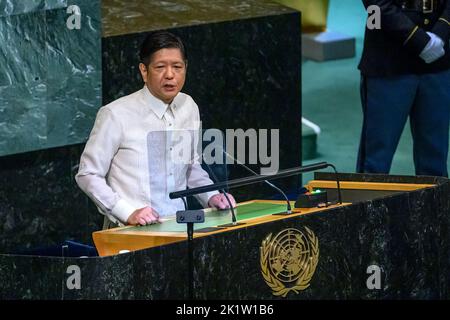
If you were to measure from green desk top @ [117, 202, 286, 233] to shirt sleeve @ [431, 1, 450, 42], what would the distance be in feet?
6.12

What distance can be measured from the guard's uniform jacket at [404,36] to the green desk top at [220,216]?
1.68m

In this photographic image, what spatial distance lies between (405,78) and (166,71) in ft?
6.27

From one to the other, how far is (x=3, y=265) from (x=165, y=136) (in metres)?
1.05

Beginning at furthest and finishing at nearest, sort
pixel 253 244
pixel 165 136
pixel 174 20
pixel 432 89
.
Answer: pixel 174 20, pixel 432 89, pixel 165 136, pixel 253 244

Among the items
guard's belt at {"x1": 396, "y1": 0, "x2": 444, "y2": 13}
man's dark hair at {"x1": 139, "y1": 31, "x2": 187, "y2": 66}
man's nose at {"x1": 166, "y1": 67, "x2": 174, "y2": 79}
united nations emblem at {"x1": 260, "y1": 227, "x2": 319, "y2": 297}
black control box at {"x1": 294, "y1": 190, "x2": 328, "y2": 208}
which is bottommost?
united nations emblem at {"x1": 260, "y1": 227, "x2": 319, "y2": 297}

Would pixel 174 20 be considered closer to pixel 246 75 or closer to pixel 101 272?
pixel 246 75

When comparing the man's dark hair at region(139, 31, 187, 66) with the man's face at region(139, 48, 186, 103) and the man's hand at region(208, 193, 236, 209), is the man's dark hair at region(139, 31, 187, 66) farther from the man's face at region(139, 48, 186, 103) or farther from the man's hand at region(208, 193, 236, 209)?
the man's hand at region(208, 193, 236, 209)

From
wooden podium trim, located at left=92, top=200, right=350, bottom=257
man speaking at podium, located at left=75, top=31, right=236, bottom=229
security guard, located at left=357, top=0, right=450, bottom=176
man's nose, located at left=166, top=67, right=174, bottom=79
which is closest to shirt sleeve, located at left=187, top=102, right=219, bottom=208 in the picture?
man speaking at podium, located at left=75, top=31, right=236, bottom=229

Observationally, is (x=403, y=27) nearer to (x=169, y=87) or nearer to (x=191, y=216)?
(x=169, y=87)

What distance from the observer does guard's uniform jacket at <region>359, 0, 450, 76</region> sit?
7613 mm

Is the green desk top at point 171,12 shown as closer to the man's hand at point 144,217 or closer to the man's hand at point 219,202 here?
the man's hand at point 219,202

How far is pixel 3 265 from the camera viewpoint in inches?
214

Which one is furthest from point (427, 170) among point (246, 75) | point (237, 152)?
point (237, 152)

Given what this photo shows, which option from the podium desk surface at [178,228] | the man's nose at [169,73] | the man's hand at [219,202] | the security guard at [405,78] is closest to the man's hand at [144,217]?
the podium desk surface at [178,228]
